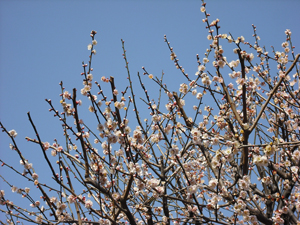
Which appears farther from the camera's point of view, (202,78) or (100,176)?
(202,78)

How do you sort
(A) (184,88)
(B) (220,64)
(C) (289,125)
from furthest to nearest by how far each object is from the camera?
1. (C) (289,125)
2. (A) (184,88)
3. (B) (220,64)

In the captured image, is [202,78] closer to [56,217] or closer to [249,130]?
[249,130]

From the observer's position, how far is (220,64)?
13.2 feet

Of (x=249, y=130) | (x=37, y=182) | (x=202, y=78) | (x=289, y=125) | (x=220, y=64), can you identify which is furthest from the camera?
(x=289, y=125)

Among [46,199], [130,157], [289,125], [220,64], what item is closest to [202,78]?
[220,64]

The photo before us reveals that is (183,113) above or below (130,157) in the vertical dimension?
above

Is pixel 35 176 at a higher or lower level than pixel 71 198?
higher

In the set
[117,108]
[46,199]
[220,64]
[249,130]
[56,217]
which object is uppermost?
[220,64]

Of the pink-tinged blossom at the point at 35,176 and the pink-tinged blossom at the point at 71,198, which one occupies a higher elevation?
the pink-tinged blossom at the point at 35,176

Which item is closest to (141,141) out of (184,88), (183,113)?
(183,113)

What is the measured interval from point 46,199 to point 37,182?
29 centimetres

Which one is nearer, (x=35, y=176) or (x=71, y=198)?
(x=71, y=198)

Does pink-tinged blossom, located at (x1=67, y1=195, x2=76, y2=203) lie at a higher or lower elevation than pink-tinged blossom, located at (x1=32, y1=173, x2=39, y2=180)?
lower

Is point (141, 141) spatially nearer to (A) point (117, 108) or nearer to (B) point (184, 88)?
(A) point (117, 108)
